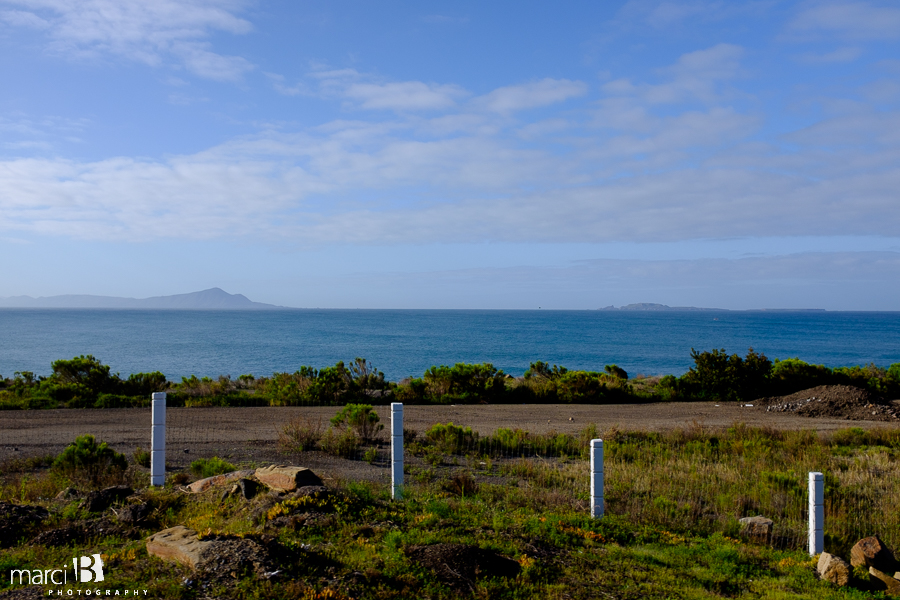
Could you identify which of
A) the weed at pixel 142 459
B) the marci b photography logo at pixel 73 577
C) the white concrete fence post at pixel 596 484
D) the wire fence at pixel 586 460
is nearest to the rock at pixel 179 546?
the marci b photography logo at pixel 73 577

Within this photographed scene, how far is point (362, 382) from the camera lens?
2295 cm

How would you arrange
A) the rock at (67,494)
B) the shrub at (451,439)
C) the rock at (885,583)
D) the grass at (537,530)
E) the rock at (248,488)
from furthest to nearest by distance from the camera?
the shrub at (451,439) → the rock at (67,494) → the rock at (248,488) → the rock at (885,583) → the grass at (537,530)

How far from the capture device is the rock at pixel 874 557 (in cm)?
624


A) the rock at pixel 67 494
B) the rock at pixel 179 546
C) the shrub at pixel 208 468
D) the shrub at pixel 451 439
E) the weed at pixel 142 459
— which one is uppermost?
the rock at pixel 179 546

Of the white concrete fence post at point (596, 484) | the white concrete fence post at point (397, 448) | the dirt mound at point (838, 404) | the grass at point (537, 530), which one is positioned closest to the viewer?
the grass at point (537, 530)

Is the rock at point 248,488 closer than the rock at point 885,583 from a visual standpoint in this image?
No

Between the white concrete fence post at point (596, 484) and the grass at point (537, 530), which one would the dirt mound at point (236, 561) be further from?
the white concrete fence post at point (596, 484)

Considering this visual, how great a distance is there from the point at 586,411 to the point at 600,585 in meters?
14.8

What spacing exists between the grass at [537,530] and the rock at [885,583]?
0.51 meters

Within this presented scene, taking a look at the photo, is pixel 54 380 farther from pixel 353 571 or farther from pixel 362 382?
pixel 353 571

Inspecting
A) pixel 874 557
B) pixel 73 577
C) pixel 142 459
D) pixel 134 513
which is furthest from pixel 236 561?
pixel 142 459

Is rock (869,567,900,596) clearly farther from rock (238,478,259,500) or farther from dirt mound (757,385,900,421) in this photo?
dirt mound (757,385,900,421)

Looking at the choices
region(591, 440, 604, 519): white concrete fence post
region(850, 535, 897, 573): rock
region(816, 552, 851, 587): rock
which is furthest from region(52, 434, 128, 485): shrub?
region(850, 535, 897, 573): rock

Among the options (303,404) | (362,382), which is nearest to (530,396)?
(362,382)
